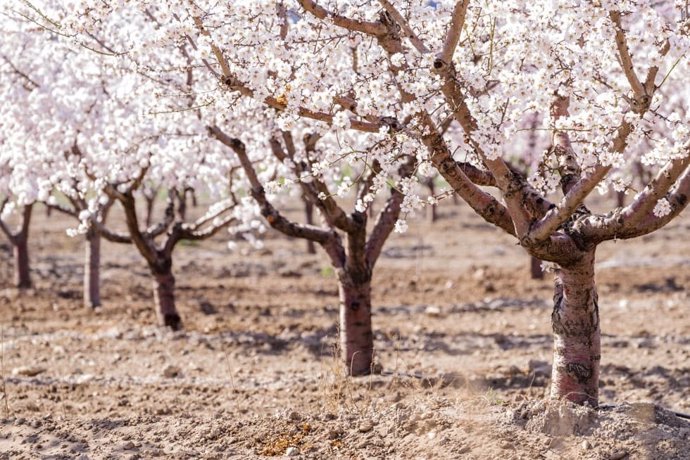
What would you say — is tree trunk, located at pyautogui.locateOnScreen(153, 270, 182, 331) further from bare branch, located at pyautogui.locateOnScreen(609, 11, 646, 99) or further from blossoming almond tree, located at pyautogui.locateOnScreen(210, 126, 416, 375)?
bare branch, located at pyautogui.locateOnScreen(609, 11, 646, 99)

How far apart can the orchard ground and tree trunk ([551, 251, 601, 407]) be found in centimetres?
26

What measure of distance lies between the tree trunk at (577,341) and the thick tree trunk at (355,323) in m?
3.68

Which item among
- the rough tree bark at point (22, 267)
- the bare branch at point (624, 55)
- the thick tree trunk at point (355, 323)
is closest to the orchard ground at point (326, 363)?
the thick tree trunk at point (355, 323)

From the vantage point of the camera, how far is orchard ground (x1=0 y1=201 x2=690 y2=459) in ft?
20.2

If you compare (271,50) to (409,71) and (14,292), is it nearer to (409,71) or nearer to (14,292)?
(409,71)

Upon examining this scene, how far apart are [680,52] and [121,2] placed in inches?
158

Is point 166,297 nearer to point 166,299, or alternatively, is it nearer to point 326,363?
point 166,299

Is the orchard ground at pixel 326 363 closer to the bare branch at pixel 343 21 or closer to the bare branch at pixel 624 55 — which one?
the bare branch at pixel 624 55

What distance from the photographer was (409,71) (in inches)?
236

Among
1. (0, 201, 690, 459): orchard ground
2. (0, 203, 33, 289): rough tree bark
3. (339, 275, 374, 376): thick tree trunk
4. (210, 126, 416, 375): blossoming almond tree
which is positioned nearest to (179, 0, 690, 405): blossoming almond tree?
(0, 201, 690, 459): orchard ground

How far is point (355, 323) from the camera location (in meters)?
9.88

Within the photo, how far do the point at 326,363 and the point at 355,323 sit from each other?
1.31 meters

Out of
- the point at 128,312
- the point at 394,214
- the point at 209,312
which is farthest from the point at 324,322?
the point at 394,214

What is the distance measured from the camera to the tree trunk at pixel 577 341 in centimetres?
641
